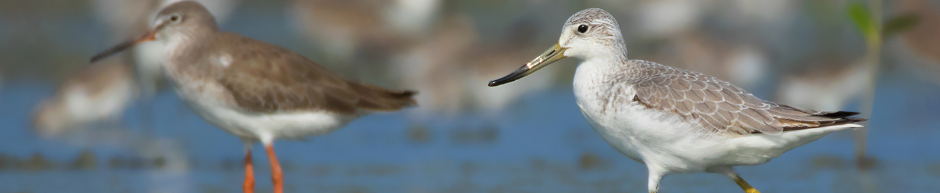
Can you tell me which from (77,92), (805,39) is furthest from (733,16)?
(77,92)

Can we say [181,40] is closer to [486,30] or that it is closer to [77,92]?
[77,92]

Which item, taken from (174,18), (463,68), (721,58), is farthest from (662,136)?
(721,58)

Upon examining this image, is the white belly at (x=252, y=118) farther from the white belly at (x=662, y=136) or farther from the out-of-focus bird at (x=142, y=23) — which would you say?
the out-of-focus bird at (x=142, y=23)

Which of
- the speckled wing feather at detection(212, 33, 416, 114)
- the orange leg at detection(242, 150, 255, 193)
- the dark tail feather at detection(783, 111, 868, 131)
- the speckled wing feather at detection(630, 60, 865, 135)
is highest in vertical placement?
the speckled wing feather at detection(212, 33, 416, 114)

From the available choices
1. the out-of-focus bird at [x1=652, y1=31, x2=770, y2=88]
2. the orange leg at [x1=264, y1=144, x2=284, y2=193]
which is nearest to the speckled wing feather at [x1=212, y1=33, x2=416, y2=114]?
the orange leg at [x1=264, y1=144, x2=284, y2=193]

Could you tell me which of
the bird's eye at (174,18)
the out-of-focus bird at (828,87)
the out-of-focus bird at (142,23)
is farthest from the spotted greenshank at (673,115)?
the out-of-focus bird at (142,23)

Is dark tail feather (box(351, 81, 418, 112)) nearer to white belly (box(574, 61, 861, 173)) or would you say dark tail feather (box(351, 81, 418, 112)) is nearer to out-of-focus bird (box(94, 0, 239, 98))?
white belly (box(574, 61, 861, 173))
